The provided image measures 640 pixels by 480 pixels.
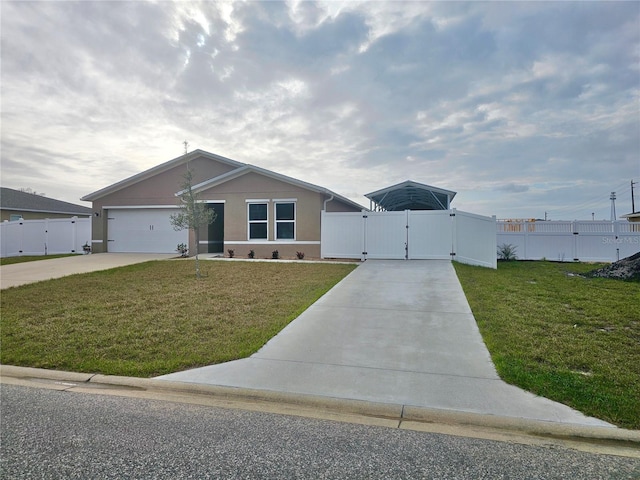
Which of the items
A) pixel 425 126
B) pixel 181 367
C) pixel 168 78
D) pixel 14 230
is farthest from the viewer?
pixel 14 230

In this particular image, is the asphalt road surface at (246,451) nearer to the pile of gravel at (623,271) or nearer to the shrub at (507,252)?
the pile of gravel at (623,271)

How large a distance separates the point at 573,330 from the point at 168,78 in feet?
44.9

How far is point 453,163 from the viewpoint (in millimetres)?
22469

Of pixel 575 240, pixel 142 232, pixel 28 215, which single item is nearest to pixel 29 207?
pixel 28 215

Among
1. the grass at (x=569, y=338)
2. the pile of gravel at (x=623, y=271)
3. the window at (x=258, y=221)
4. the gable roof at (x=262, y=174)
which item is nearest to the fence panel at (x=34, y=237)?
the gable roof at (x=262, y=174)

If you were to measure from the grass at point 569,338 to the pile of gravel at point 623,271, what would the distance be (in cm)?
67

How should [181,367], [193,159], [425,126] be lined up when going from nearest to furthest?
[181,367] < [425,126] < [193,159]

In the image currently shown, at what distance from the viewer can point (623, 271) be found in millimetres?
11367

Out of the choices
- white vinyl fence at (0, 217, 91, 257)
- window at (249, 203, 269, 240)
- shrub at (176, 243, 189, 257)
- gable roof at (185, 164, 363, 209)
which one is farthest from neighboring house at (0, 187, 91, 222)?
window at (249, 203, 269, 240)

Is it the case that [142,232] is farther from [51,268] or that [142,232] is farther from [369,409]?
[369,409]

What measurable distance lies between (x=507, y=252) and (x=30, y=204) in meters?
33.3

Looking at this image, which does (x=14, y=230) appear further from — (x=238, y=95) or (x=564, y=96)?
(x=564, y=96)

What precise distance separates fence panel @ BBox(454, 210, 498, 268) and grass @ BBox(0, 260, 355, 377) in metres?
4.84

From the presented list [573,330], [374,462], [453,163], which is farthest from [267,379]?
[453,163]
